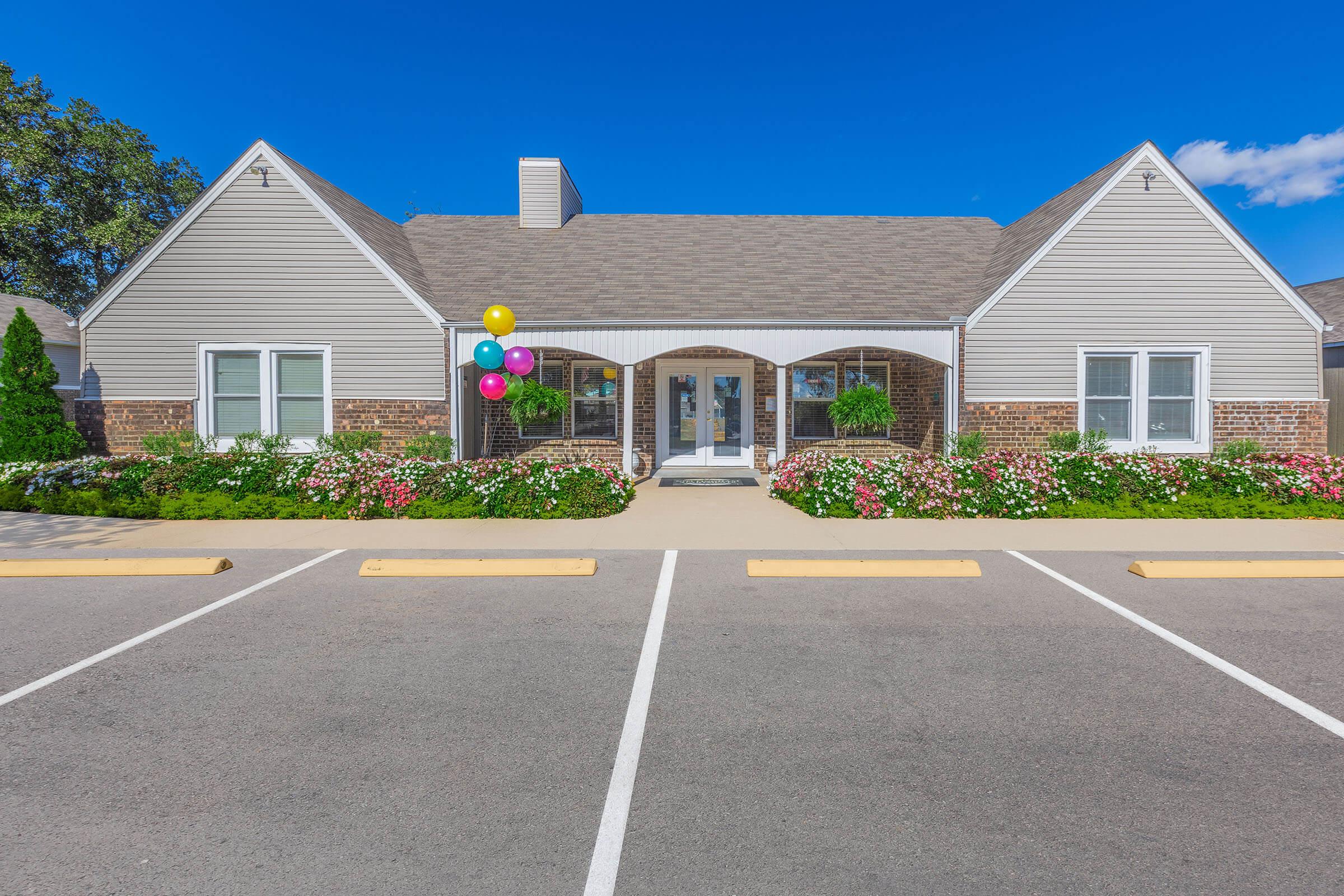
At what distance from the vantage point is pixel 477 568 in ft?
23.2

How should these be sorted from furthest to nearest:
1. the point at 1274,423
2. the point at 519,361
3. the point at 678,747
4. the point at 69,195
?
the point at 69,195, the point at 1274,423, the point at 519,361, the point at 678,747

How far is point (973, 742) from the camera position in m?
3.55

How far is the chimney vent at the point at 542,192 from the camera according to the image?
1730 centimetres

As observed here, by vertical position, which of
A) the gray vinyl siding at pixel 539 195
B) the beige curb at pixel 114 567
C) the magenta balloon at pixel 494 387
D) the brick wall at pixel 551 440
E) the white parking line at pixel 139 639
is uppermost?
the gray vinyl siding at pixel 539 195

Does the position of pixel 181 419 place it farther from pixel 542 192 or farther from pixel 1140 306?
pixel 1140 306

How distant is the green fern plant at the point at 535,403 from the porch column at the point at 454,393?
112 cm

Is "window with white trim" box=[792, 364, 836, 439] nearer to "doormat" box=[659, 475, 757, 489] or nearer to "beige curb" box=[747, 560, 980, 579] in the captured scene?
"doormat" box=[659, 475, 757, 489]

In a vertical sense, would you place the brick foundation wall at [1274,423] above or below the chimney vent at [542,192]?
below

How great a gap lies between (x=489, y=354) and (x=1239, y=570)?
10.6 metres

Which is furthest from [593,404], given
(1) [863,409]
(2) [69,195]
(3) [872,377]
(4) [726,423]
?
(2) [69,195]

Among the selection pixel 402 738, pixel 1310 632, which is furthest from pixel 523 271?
pixel 1310 632

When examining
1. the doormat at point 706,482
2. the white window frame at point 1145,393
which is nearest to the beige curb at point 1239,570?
the white window frame at point 1145,393

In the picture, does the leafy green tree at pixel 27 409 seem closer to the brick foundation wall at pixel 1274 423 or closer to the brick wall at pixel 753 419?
the brick wall at pixel 753 419

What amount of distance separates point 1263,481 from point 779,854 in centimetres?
1173
